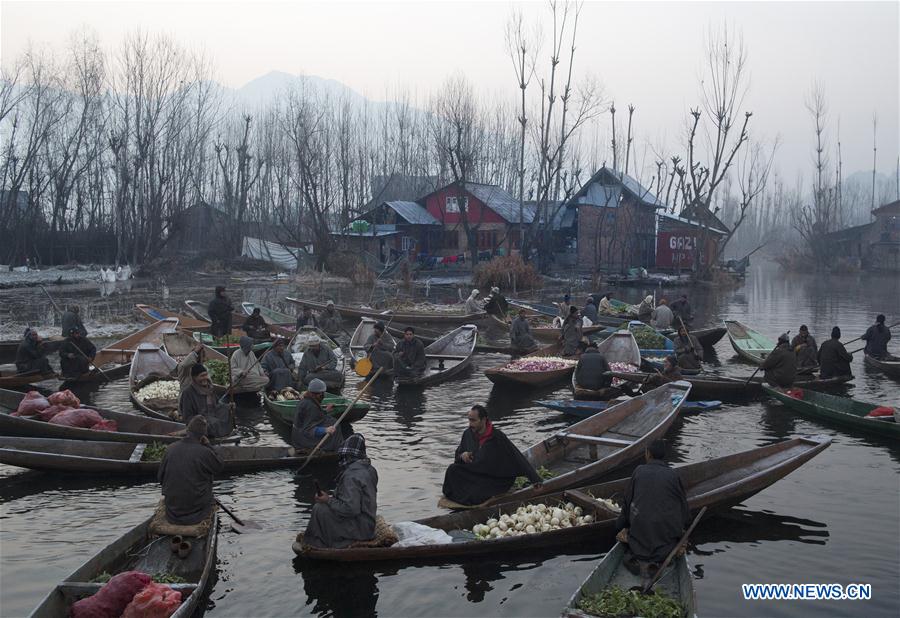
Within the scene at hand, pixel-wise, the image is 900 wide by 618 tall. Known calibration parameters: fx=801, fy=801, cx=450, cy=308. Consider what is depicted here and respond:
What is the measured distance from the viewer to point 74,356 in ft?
55.6

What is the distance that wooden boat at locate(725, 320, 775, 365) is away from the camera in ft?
67.4

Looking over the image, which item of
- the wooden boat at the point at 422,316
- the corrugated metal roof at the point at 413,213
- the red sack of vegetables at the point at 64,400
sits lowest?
the red sack of vegetables at the point at 64,400

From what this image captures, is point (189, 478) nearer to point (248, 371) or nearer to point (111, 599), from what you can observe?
point (111, 599)

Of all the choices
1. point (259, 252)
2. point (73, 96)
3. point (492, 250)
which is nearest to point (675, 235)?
point (492, 250)

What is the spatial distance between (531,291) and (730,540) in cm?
3055

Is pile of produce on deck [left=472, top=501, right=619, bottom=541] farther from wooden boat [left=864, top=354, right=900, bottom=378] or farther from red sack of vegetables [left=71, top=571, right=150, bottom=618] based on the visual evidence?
wooden boat [left=864, top=354, right=900, bottom=378]

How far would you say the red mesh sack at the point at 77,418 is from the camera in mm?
11977

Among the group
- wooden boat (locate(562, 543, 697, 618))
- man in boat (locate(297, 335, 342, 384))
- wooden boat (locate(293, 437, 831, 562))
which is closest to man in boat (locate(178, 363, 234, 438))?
wooden boat (locate(293, 437, 831, 562))

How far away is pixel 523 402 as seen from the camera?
16562 mm

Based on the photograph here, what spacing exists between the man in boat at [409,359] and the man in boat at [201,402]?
5.99 m

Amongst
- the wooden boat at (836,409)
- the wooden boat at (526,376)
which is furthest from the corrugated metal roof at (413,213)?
the wooden boat at (836,409)

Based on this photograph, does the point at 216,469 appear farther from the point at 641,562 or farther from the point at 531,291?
the point at 531,291

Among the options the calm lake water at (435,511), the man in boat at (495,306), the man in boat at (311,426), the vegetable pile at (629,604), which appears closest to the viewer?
the vegetable pile at (629,604)

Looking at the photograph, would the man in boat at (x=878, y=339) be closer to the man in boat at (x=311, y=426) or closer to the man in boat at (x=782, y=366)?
the man in boat at (x=782, y=366)
